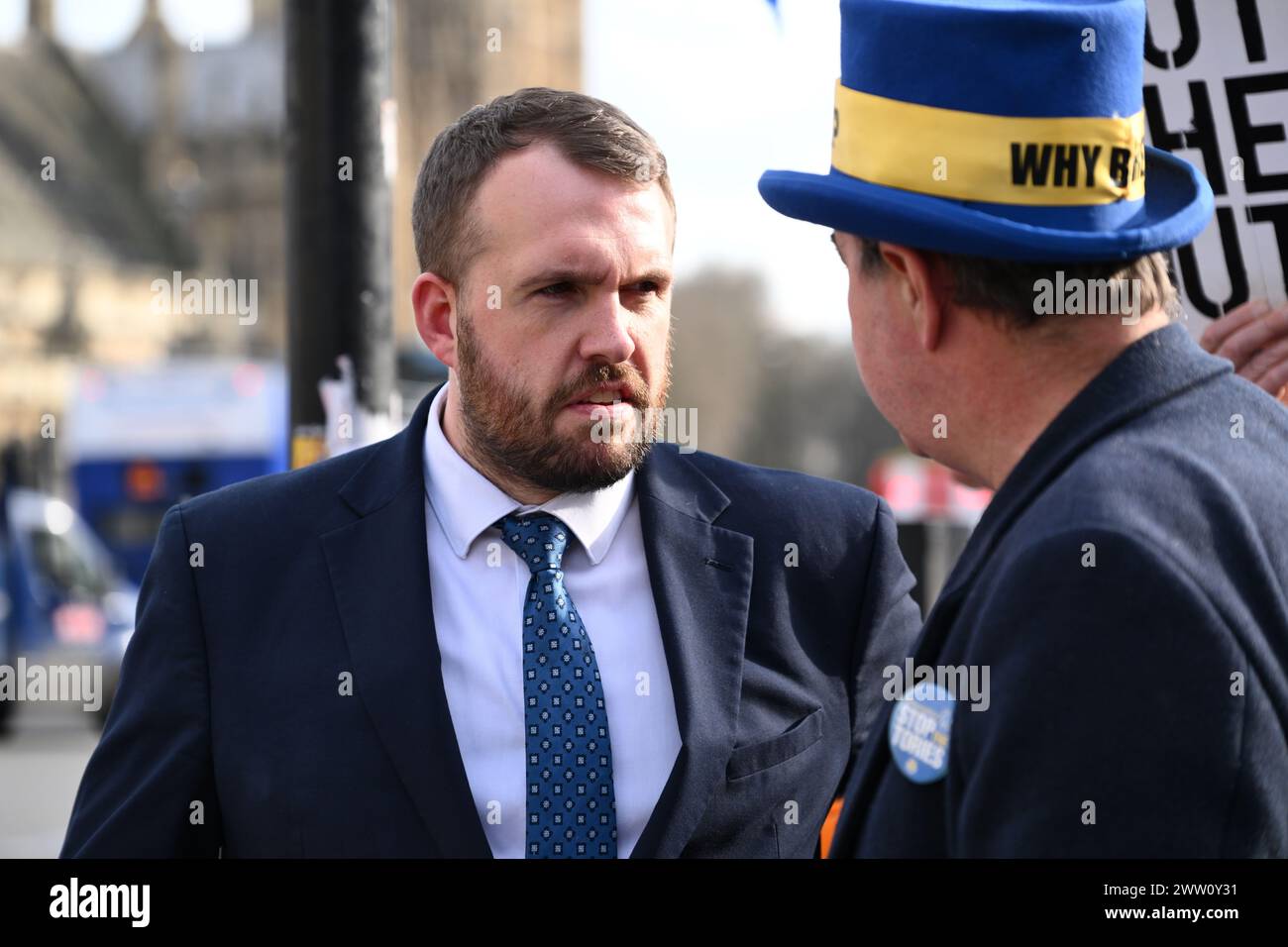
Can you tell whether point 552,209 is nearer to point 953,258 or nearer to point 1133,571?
point 953,258

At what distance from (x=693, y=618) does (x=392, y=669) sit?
1.73 ft

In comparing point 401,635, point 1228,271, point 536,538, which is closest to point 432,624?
point 401,635

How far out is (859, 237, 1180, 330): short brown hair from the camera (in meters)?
2.26

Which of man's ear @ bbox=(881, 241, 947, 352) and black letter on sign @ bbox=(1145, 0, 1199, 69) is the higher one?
black letter on sign @ bbox=(1145, 0, 1199, 69)

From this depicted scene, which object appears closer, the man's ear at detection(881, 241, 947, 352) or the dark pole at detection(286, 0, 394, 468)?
the man's ear at detection(881, 241, 947, 352)

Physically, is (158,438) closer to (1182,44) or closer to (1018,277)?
(1182,44)

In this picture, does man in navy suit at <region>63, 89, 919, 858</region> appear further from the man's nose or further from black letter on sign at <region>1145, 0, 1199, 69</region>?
black letter on sign at <region>1145, 0, 1199, 69</region>

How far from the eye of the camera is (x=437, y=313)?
3.65 metres

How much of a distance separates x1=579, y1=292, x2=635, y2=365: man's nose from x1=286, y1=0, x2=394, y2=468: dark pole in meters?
1.05

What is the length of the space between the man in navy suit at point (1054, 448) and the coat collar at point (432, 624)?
33.5 inches

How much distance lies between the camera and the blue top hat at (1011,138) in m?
2.26

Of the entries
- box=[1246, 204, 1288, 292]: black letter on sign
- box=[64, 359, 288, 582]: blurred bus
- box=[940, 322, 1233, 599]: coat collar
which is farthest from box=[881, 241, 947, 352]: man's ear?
box=[64, 359, 288, 582]: blurred bus

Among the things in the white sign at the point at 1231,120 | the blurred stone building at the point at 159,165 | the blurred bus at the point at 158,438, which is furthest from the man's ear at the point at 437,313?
the blurred stone building at the point at 159,165

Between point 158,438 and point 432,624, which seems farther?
point 158,438
